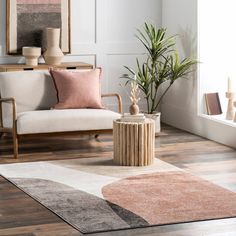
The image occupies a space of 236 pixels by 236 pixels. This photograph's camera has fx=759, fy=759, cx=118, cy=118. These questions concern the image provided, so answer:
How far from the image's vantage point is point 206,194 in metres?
5.53

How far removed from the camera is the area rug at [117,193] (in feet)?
16.3

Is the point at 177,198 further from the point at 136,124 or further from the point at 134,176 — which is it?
the point at 136,124

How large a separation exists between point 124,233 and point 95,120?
7.96ft

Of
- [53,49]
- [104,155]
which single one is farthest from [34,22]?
[104,155]

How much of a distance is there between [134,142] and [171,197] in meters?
1.11

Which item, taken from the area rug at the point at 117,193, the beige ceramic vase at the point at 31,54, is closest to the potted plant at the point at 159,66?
the beige ceramic vase at the point at 31,54

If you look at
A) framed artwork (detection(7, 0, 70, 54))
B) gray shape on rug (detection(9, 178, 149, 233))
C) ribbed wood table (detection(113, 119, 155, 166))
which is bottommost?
gray shape on rug (detection(9, 178, 149, 233))

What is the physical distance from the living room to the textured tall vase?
0.12 metres

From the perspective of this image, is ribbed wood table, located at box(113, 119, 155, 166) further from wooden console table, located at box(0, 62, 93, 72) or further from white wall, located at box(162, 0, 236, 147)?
wooden console table, located at box(0, 62, 93, 72)

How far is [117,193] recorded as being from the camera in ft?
18.3

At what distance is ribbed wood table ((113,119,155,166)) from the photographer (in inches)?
255

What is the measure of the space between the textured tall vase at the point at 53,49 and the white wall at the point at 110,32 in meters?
0.37

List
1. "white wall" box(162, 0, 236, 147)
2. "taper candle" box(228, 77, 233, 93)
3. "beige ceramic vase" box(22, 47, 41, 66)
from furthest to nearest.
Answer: "beige ceramic vase" box(22, 47, 41, 66) → "white wall" box(162, 0, 236, 147) → "taper candle" box(228, 77, 233, 93)

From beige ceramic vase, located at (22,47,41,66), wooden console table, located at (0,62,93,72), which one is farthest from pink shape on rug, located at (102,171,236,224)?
beige ceramic vase, located at (22,47,41,66)
